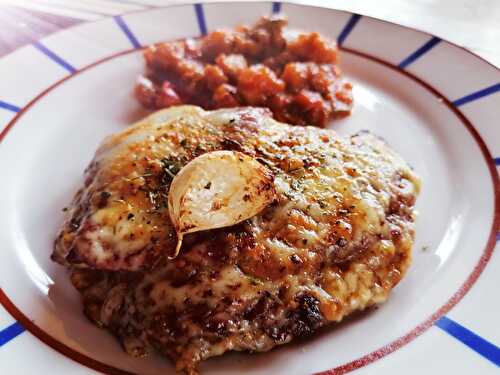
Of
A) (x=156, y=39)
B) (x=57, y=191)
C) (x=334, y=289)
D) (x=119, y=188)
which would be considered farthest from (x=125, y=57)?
(x=334, y=289)

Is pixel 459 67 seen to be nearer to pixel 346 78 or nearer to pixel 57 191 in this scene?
pixel 346 78

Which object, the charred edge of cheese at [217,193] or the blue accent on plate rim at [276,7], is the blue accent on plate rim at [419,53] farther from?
the charred edge of cheese at [217,193]

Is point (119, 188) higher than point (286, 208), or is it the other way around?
point (119, 188)

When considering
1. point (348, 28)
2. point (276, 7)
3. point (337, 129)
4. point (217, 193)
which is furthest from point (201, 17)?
point (217, 193)

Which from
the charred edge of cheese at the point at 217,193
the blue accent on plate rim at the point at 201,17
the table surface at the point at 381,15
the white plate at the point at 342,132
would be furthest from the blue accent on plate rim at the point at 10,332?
the blue accent on plate rim at the point at 201,17

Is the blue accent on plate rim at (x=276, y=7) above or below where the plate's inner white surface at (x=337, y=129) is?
above

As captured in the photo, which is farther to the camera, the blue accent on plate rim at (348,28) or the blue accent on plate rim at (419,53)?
the blue accent on plate rim at (348,28)

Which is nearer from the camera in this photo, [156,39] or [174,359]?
[174,359]
